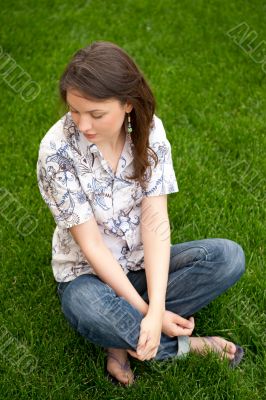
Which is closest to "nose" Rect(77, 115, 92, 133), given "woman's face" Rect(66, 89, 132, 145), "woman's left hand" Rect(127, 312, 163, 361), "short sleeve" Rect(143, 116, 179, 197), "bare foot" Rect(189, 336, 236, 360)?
"woman's face" Rect(66, 89, 132, 145)

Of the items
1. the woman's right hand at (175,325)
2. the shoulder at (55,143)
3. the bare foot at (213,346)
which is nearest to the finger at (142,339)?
the woman's right hand at (175,325)

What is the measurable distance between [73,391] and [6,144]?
5.70 feet

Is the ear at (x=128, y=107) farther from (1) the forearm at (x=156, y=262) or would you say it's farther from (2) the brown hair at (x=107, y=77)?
(1) the forearm at (x=156, y=262)

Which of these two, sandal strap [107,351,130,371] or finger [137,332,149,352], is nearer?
finger [137,332,149,352]

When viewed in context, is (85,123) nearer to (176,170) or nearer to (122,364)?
(122,364)

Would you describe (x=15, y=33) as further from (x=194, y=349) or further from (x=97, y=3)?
(x=194, y=349)

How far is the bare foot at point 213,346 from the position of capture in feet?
7.57

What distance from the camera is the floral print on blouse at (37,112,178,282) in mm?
2121

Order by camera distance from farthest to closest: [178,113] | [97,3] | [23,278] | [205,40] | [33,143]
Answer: [97,3] < [205,40] < [178,113] < [33,143] < [23,278]

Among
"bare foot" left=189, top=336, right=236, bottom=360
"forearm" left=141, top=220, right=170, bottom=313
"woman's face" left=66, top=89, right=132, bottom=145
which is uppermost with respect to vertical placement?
"woman's face" left=66, top=89, right=132, bottom=145

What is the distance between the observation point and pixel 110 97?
77.6 inches

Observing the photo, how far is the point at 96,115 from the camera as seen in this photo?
2006 millimetres

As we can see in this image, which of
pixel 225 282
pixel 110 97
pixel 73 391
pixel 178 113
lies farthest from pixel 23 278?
pixel 178 113

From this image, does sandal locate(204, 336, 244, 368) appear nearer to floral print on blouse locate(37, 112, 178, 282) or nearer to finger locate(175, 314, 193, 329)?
finger locate(175, 314, 193, 329)
